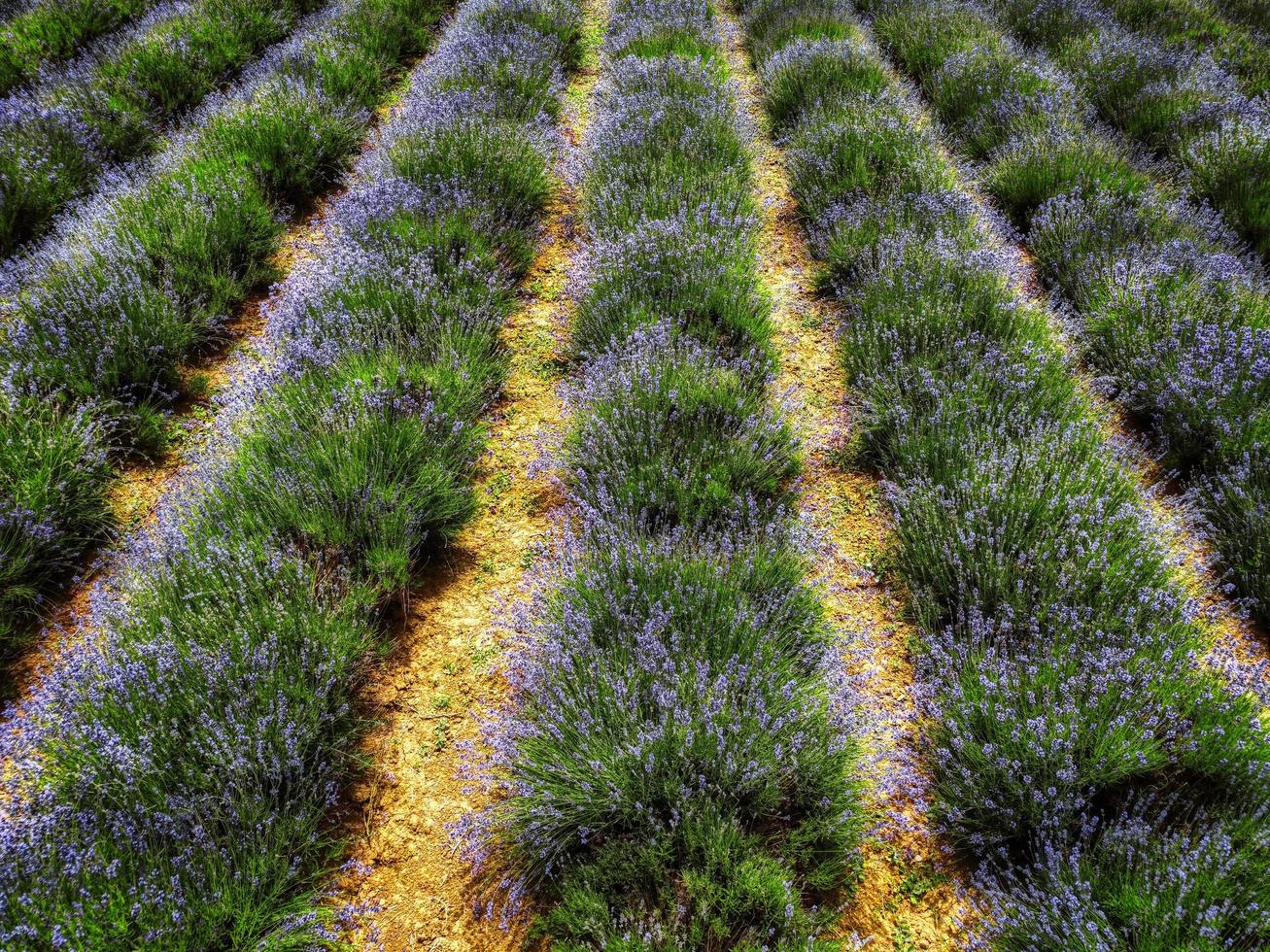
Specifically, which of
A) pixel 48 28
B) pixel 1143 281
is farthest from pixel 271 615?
pixel 48 28

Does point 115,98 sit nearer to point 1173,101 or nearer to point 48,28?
point 48,28

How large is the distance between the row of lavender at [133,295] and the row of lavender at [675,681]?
7.81ft

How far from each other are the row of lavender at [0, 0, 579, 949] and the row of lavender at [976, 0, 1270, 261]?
548cm

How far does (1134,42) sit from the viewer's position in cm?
746

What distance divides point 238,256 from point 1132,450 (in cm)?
592

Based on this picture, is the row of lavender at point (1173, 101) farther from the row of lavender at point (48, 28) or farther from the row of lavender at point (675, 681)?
the row of lavender at point (48, 28)

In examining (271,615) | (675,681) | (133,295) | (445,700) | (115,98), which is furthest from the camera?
(115,98)

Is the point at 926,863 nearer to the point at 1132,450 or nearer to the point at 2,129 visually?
the point at 1132,450

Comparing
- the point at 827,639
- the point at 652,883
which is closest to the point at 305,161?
the point at 827,639

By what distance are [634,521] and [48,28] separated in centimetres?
900

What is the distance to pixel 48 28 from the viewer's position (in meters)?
7.60

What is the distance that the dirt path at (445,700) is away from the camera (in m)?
2.50

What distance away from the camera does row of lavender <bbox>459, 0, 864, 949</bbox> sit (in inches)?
92.2

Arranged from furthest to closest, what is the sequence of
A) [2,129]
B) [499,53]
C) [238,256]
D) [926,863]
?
[499,53] → [2,129] → [238,256] → [926,863]
